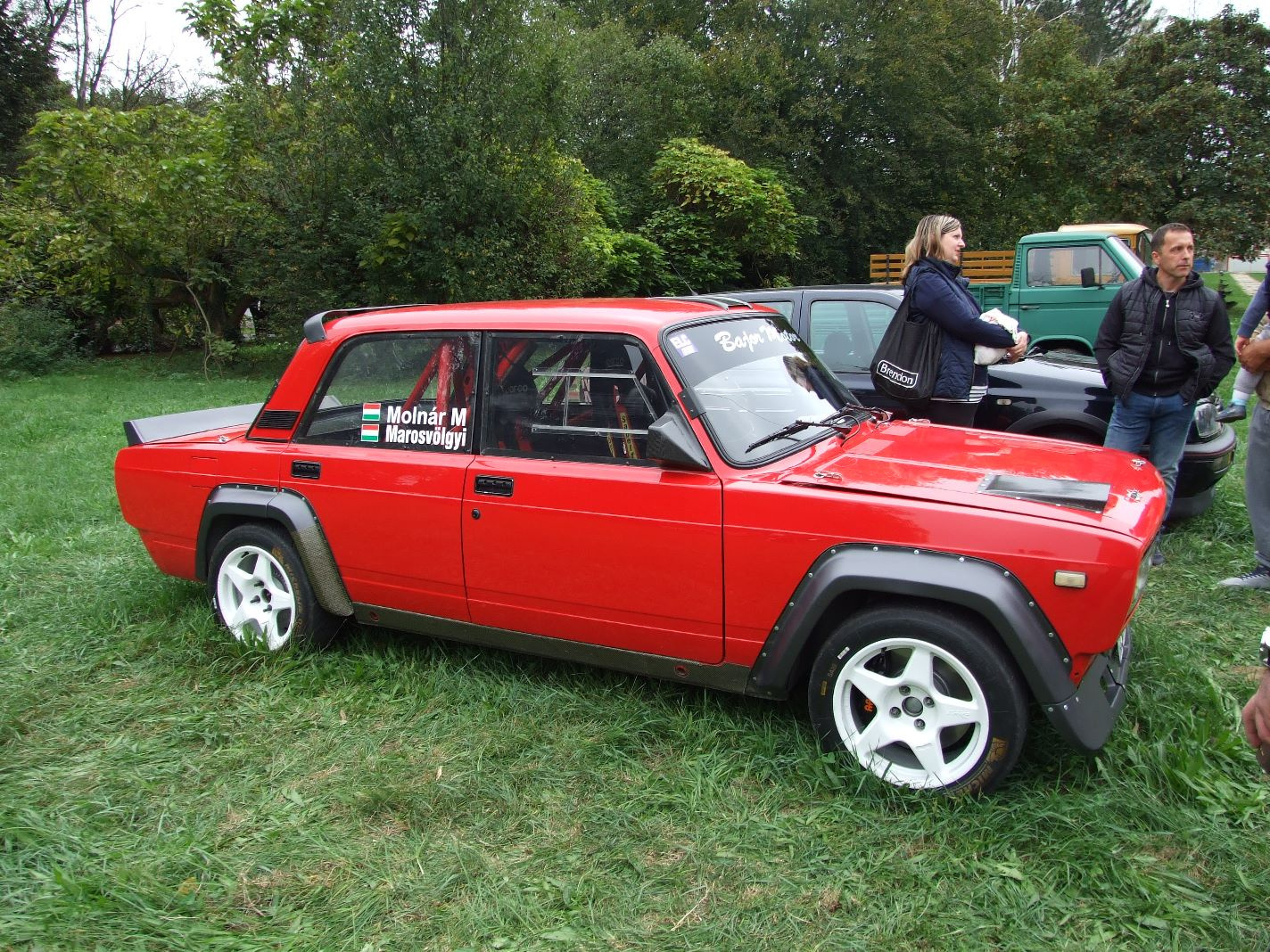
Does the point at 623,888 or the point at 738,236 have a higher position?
the point at 738,236

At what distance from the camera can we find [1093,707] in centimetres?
289

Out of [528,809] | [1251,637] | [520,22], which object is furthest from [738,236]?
[528,809]

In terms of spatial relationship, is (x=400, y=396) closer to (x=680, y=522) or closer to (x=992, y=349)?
(x=680, y=522)

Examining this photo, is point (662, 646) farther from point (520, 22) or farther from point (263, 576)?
point (520, 22)

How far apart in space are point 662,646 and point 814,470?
2.81 ft

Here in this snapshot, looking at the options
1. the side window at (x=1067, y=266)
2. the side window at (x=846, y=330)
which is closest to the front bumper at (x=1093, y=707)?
the side window at (x=846, y=330)

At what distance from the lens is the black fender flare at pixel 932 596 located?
2748 millimetres

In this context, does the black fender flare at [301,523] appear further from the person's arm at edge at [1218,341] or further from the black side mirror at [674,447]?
the person's arm at edge at [1218,341]

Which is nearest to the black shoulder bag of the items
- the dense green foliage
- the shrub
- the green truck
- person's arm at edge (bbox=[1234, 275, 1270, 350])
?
person's arm at edge (bbox=[1234, 275, 1270, 350])

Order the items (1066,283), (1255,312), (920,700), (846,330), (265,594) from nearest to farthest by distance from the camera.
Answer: (920,700) < (265,594) < (1255,312) < (846,330) < (1066,283)

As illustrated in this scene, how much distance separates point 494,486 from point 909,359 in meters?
2.38

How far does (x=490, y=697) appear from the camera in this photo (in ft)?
12.7

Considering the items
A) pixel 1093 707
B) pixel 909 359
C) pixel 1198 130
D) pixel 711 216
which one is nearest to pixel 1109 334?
pixel 909 359

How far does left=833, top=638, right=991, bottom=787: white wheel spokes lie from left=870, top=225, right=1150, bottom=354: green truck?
7.99 m
